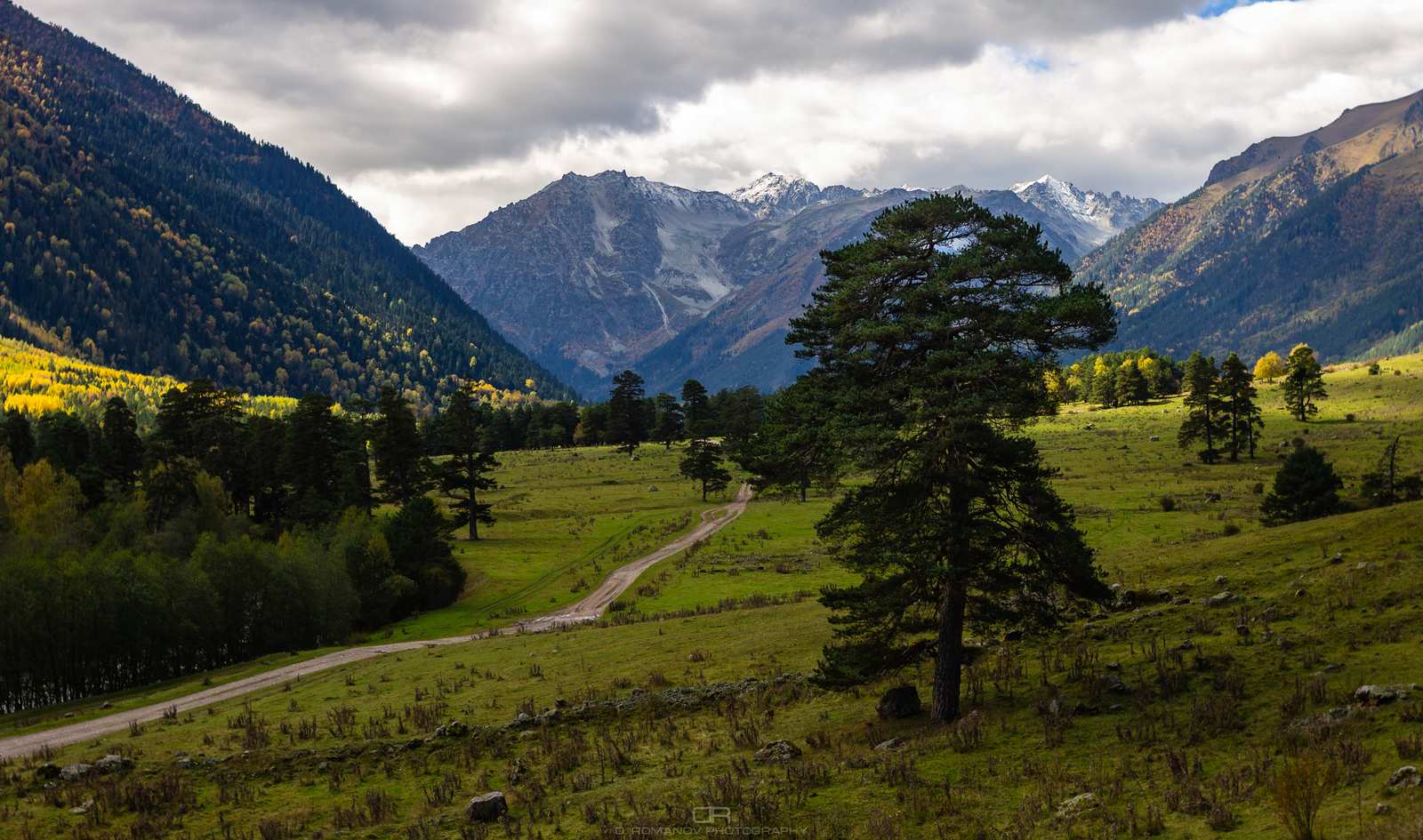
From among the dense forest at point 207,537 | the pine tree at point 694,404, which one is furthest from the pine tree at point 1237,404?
the pine tree at point 694,404

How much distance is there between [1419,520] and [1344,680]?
13178 millimetres

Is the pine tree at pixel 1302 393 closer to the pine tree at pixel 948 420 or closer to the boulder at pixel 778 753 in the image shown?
the pine tree at pixel 948 420

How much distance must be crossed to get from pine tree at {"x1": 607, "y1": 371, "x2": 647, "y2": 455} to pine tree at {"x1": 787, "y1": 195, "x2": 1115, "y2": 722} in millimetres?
126518

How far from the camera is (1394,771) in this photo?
9.72 meters

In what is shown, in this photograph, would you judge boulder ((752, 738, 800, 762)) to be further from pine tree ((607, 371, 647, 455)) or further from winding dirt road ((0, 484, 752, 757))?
pine tree ((607, 371, 647, 455))

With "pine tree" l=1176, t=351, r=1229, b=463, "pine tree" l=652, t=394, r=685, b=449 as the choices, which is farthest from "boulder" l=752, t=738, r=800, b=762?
"pine tree" l=652, t=394, r=685, b=449

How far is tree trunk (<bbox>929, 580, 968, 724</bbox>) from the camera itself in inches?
671

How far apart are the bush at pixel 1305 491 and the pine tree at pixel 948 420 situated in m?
27.4

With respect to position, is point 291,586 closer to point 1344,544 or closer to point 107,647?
point 107,647

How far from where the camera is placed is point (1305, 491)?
35469 millimetres

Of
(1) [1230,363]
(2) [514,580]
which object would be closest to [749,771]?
(2) [514,580]

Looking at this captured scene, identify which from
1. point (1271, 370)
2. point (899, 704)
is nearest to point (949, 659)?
point (899, 704)

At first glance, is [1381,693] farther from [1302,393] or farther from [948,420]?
[1302,393]

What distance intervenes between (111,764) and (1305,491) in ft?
162
